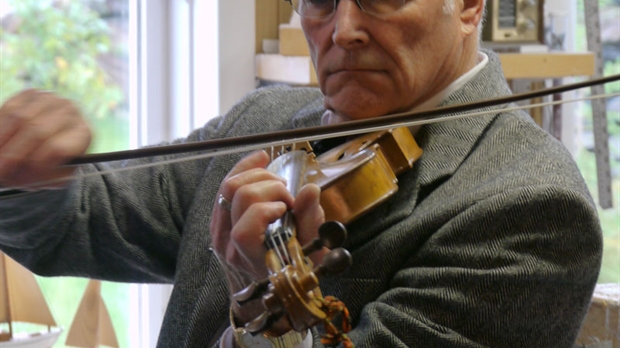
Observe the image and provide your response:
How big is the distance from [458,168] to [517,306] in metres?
0.21

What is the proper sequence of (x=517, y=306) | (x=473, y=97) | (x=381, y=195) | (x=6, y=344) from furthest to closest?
(x=6, y=344)
(x=473, y=97)
(x=381, y=195)
(x=517, y=306)

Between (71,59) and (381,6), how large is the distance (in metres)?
0.93

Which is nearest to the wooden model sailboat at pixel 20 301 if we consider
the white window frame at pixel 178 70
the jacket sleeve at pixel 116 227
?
the white window frame at pixel 178 70

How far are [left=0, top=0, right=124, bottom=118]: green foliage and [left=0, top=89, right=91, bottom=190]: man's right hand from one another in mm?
1006

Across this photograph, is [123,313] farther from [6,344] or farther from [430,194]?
[430,194]

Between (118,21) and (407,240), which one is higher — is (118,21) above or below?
above

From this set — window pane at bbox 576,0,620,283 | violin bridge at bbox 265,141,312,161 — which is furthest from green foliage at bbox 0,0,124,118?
window pane at bbox 576,0,620,283

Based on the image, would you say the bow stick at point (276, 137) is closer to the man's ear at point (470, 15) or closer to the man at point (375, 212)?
the man at point (375, 212)

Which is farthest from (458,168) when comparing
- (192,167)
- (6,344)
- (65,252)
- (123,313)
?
(123,313)

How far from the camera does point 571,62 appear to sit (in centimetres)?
184

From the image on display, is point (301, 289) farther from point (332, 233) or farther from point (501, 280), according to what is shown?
point (501, 280)

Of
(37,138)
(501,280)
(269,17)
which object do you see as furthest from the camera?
(269,17)

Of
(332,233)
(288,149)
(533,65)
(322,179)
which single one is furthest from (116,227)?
(533,65)

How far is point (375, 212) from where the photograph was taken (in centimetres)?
108
